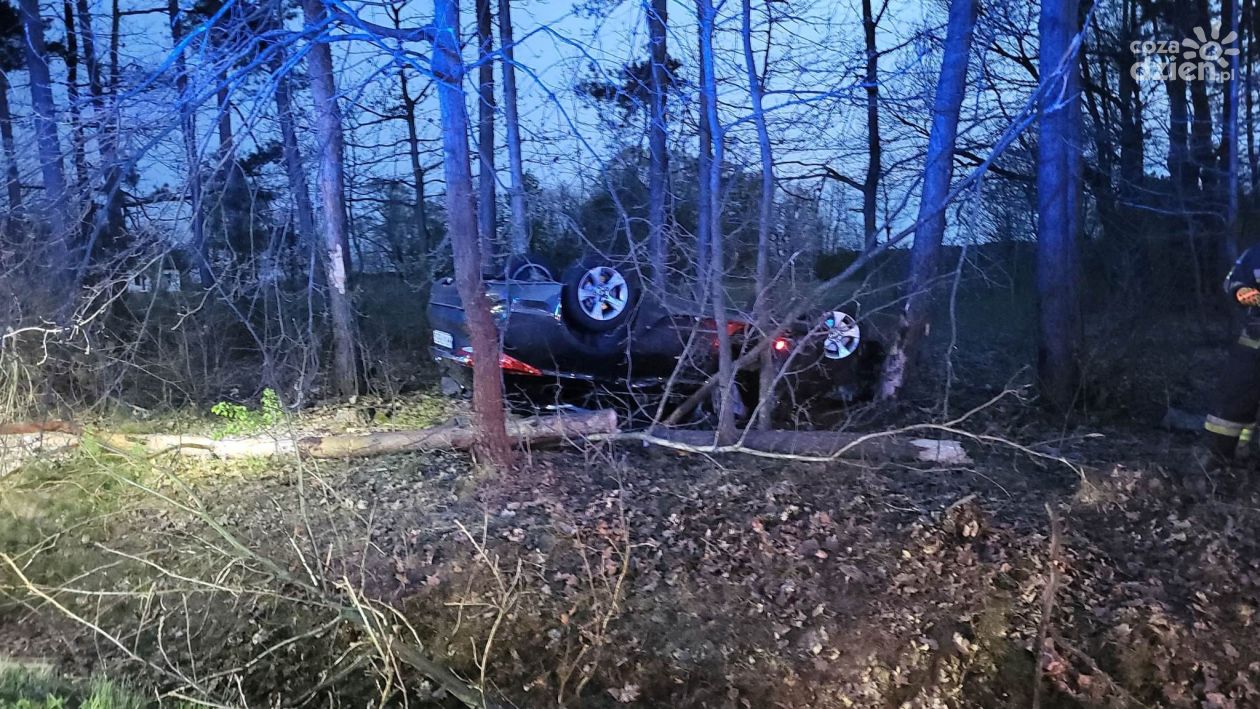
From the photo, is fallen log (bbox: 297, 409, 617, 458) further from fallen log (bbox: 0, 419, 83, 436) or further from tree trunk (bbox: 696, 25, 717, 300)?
fallen log (bbox: 0, 419, 83, 436)

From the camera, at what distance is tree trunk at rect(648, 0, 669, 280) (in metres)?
5.88

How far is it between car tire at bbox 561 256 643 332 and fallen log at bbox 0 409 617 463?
0.87 meters

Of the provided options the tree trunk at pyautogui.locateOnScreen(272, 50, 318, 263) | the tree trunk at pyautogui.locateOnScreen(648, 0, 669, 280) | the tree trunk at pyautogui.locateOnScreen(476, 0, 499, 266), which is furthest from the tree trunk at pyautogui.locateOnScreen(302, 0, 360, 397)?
the tree trunk at pyautogui.locateOnScreen(648, 0, 669, 280)

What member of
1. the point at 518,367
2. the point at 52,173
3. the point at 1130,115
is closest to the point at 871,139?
the point at 518,367

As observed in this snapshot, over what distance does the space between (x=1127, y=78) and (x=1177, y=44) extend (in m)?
1.53

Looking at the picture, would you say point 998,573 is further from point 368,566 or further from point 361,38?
point 361,38

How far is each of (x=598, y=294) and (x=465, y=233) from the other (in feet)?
5.09

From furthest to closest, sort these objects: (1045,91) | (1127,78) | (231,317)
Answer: (1127,78) < (231,317) < (1045,91)

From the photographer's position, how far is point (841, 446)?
18.9ft

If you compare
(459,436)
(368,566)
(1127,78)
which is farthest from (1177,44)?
(368,566)

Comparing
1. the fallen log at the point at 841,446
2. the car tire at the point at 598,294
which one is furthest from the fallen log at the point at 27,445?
the fallen log at the point at 841,446

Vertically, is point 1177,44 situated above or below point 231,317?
above

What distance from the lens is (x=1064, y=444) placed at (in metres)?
6.12

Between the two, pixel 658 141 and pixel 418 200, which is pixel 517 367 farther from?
pixel 418 200
